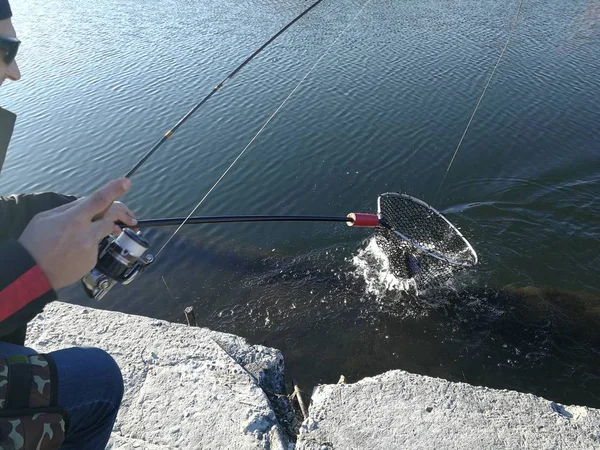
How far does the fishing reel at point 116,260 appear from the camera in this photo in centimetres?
230

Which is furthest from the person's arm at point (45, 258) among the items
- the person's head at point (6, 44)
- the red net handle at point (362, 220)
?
the red net handle at point (362, 220)

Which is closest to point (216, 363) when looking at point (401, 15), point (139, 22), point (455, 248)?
point (455, 248)

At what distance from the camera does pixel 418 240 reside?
22.1ft

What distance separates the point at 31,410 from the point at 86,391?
0.29m

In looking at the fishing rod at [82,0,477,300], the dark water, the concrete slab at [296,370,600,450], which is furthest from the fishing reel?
the dark water

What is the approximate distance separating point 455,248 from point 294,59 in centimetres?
1171

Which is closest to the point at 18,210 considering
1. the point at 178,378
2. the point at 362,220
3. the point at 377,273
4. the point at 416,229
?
the point at 178,378

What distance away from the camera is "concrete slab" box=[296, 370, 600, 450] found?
11.2 ft

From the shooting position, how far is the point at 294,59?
16.3m

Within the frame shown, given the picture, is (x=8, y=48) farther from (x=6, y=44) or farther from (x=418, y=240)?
(x=418, y=240)

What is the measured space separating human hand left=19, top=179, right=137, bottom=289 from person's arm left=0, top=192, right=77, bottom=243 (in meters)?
0.66

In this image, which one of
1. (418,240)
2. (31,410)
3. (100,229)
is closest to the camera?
(100,229)

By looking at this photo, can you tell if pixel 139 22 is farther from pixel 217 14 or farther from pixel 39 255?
pixel 39 255

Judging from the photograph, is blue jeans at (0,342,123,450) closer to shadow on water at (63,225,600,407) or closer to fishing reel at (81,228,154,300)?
fishing reel at (81,228,154,300)
